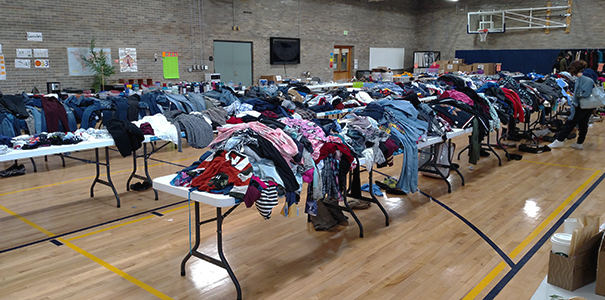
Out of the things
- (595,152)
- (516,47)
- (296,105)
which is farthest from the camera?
(516,47)

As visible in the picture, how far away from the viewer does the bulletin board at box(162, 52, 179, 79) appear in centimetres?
1299

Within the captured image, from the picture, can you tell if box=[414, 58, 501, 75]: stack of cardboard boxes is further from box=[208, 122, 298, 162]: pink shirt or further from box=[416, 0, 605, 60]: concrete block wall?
box=[208, 122, 298, 162]: pink shirt

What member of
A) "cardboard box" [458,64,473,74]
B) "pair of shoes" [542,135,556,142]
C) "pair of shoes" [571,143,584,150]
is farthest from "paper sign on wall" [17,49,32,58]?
"cardboard box" [458,64,473,74]

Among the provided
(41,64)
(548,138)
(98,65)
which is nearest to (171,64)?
(98,65)

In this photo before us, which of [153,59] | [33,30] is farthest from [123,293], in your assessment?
[153,59]

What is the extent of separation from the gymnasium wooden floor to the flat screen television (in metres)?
10.5

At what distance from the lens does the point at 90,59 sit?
11.4m

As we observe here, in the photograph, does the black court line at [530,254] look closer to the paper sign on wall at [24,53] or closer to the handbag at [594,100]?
the handbag at [594,100]

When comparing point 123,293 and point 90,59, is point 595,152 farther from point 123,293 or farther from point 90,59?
point 90,59

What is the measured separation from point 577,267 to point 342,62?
17.4 meters

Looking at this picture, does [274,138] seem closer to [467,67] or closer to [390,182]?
[390,182]

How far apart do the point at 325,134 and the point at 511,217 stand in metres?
2.11

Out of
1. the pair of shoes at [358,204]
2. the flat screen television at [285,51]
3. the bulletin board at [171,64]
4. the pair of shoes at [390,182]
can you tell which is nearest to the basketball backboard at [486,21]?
the flat screen television at [285,51]

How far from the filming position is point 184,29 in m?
13.3
